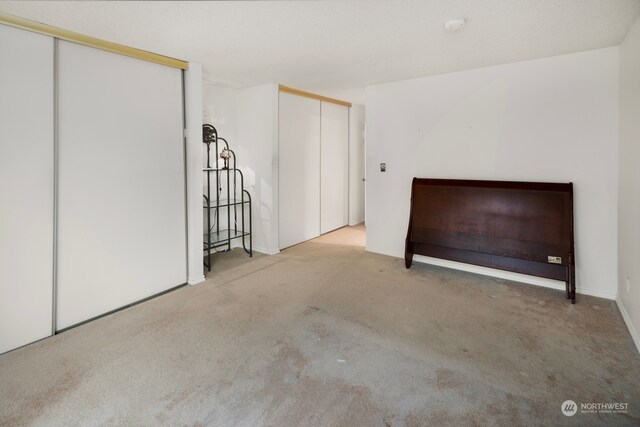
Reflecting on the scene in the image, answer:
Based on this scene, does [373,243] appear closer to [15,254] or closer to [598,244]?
[598,244]

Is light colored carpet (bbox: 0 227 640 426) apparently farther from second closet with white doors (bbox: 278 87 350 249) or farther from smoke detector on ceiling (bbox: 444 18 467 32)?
smoke detector on ceiling (bbox: 444 18 467 32)

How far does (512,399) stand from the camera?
1807mm

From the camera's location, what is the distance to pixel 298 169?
495 centimetres

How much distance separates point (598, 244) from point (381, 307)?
2077 millimetres

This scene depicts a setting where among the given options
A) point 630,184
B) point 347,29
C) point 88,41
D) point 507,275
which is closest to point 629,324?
point 630,184

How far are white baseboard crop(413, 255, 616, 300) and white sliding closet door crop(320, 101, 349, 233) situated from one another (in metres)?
1.94

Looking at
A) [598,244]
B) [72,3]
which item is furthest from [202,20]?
[598,244]

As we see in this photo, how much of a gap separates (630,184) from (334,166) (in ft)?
12.8

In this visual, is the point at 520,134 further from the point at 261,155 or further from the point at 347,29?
the point at 261,155

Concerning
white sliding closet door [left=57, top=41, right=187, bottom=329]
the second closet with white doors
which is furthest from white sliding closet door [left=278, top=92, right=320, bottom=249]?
Result: white sliding closet door [left=57, top=41, right=187, bottom=329]

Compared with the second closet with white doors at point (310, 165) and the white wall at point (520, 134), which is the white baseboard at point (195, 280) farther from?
the white wall at point (520, 134)

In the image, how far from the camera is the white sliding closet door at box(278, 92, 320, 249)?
15.3 ft

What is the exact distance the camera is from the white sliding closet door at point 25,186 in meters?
2.20

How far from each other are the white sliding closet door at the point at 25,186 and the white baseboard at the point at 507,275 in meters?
3.68
